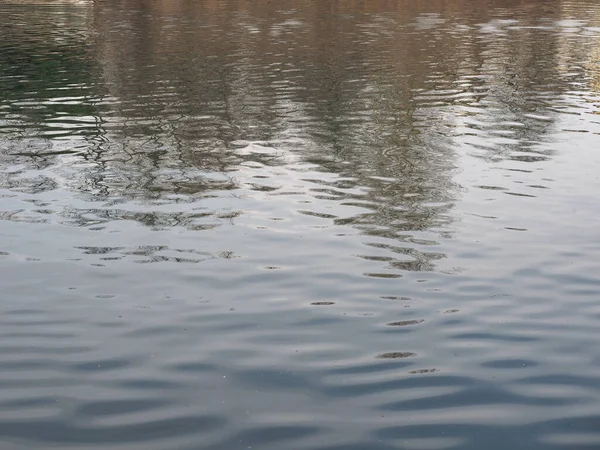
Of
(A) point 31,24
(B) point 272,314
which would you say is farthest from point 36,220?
(A) point 31,24

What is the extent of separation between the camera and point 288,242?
16719mm

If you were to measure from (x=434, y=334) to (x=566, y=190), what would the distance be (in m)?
8.89

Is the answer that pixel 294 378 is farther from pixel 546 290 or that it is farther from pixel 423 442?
pixel 546 290

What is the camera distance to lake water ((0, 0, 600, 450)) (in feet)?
34.2

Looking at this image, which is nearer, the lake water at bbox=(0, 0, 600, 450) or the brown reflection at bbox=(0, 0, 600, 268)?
the lake water at bbox=(0, 0, 600, 450)

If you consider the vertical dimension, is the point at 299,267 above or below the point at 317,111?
above

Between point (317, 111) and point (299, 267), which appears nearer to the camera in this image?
point (299, 267)

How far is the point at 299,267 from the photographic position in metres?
15.4

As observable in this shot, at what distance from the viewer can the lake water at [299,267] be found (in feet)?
34.2

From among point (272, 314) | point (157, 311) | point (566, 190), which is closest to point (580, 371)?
point (272, 314)

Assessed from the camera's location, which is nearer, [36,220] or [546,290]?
[546,290]

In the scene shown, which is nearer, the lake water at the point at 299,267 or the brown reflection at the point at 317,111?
the lake water at the point at 299,267

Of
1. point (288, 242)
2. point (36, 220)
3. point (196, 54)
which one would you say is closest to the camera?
point (288, 242)

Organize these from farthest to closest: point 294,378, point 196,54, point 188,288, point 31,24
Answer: point 31,24, point 196,54, point 188,288, point 294,378
